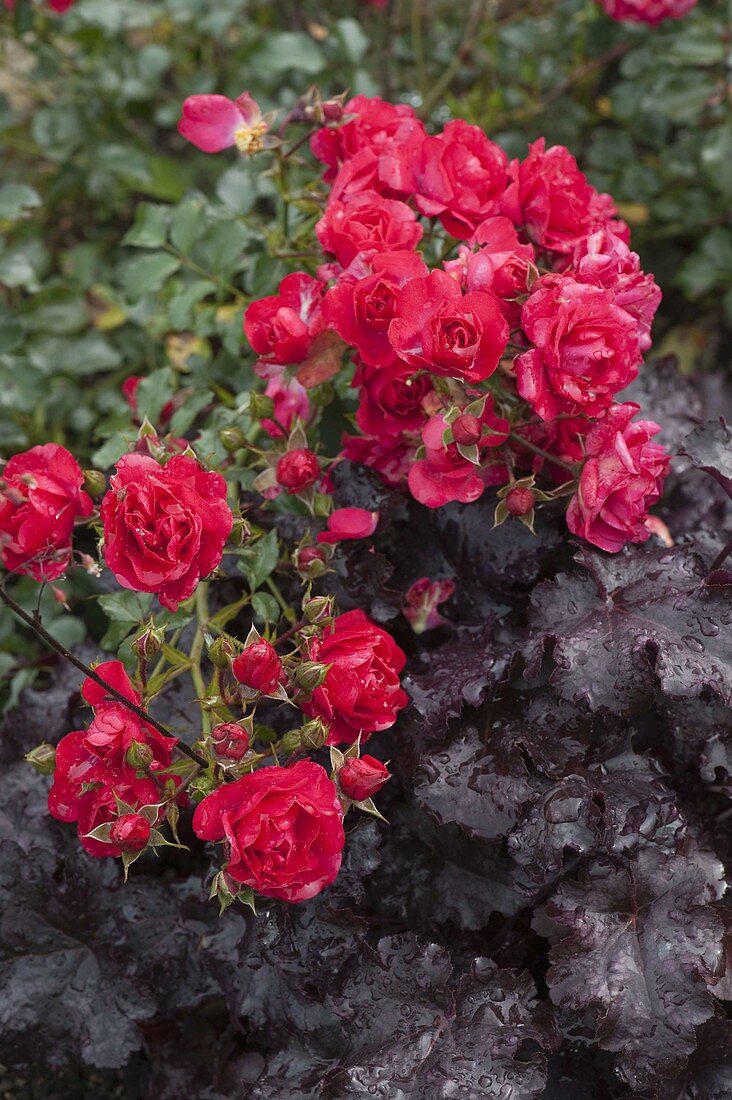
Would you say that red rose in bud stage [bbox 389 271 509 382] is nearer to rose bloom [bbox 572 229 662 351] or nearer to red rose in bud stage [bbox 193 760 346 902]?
rose bloom [bbox 572 229 662 351]

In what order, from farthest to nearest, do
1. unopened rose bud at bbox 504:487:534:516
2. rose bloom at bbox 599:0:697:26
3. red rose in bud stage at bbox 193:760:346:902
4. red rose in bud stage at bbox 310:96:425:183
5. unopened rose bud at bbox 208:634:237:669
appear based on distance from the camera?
rose bloom at bbox 599:0:697:26
red rose in bud stage at bbox 310:96:425:183
unopened rose bud at bbox 504:487:534:516
unopened rose bud at bbox 208:634:237:669
red rose in bud stage at bbox 193:760:346:902

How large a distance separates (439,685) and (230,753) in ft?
0.90

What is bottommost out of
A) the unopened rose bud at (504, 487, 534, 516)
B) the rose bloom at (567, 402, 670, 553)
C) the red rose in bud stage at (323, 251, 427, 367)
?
the unopened rose bud at (504, 487, 534, 516)

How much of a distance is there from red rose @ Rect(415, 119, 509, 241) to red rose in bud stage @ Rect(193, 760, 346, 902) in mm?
Result: 648

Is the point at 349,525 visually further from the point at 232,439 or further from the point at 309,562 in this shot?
the point at 232,439

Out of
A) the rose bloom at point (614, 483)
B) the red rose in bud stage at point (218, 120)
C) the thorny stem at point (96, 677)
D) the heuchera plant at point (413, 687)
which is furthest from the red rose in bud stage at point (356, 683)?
the red rose in bud stage at point (218, 120)

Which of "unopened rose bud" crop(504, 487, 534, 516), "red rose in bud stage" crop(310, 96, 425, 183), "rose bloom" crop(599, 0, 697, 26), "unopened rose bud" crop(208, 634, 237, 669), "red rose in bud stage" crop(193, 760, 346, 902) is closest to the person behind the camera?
"red rose in bud stage" crop(193, 760, 346, 902)

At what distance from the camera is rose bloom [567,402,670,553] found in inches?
41.8

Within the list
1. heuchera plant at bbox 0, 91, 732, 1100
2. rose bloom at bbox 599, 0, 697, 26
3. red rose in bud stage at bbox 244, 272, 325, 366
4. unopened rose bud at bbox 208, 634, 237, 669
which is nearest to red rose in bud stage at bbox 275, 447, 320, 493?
heuchera plant at bbox 0, 91, 732, 1100

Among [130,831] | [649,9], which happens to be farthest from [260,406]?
[649,9]

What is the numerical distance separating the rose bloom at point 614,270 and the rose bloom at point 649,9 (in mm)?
1064

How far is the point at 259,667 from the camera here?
3.09 ft

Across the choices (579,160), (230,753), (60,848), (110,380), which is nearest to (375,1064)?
(230,753)

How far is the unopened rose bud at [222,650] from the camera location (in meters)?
0.97
